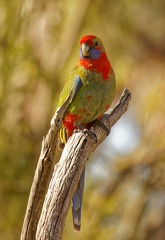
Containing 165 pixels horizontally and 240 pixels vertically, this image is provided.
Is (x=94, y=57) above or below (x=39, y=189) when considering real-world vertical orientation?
above

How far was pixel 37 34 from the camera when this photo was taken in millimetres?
6738

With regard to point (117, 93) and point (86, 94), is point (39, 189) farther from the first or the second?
point (117, 93)

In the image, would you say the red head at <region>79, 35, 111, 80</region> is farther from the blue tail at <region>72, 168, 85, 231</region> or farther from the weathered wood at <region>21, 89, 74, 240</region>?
the weathered wood at <region>21, 89, 74, 240</region>

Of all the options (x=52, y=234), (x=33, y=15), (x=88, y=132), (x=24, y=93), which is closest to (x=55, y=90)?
(x=24, y=93)

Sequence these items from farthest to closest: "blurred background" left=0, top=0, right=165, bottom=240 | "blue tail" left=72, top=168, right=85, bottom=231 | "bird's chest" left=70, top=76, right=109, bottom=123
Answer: "blurred background" left=0, top=0, right=165, bottom=240, "bird's chest" left=70, top=76, right=109, bottom=123, "blue tail" left=72, top=168, right=85, bottom=231

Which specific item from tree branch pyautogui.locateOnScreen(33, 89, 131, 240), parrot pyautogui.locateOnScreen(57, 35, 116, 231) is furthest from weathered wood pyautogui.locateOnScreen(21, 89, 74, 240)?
parrot pyautogui.locateOnScreen(57, 35, 116, 231)

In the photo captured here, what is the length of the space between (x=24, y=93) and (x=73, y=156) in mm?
2915

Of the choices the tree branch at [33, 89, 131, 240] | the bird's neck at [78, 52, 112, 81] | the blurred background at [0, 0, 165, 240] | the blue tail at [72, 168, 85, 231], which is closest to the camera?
the tree branch at [33, 89, 131, 240]

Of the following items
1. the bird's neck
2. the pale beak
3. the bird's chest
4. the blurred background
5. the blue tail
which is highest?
the blurred background

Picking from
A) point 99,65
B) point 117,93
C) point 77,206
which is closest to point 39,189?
point 77,206

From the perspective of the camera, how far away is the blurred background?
6.21 metres

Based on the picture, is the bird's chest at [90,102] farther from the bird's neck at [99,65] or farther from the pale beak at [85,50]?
the pale beak at [85,50]

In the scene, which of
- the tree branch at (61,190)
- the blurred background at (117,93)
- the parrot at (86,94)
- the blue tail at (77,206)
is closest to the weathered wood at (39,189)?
the tree branch at (61,190)

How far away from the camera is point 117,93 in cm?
665
